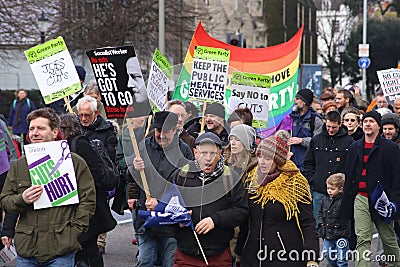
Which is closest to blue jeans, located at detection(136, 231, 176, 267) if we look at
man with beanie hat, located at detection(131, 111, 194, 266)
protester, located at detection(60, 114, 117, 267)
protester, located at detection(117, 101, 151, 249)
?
man with beanie hat, located at detection(131, 111, 194, 266)

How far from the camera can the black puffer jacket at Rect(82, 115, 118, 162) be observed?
9172 mm

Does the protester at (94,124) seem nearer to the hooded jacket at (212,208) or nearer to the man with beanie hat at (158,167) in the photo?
the man with beanie hat at (158,167)

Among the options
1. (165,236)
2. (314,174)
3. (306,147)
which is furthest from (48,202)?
(306,147)

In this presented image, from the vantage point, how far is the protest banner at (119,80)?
7941mm

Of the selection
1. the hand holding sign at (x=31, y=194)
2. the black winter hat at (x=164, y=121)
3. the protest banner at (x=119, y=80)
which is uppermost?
the protest banner at (x=119, y=80)

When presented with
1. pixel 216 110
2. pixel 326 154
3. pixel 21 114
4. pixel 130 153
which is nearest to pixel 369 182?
pixel 326 154

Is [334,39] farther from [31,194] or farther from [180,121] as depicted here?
[31,194]

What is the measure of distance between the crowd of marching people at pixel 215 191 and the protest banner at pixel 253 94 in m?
0.52

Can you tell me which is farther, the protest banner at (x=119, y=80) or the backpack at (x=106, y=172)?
the protest banner at (x=119, y=80)

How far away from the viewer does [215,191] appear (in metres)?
6.17

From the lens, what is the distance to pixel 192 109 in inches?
428

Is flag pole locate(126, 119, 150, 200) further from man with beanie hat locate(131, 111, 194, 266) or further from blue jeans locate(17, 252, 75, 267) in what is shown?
blue jeans locate(17, 252, 75, 267)

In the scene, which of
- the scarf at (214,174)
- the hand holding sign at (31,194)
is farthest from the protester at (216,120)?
the hand holding sign at (31,194)

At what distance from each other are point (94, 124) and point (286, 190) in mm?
3572
